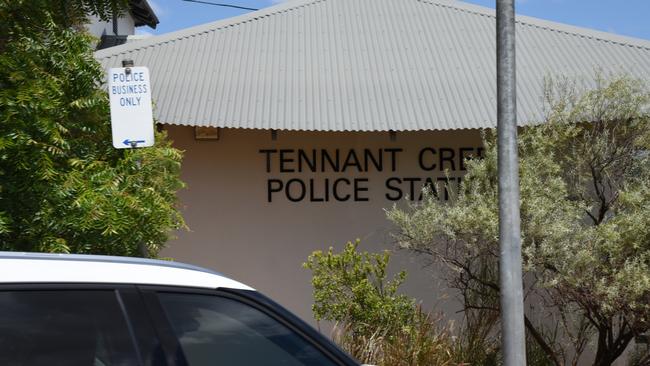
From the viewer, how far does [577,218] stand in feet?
30.5

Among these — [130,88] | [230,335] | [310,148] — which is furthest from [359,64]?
[230,335]

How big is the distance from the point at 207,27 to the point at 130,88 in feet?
22.6

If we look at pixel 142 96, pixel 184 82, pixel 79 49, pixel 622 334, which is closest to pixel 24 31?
pixel 79 49

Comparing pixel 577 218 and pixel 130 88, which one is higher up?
pixel 130 88

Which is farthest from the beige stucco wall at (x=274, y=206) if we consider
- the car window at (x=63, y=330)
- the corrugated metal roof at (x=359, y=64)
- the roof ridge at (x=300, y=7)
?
the car window at (x=63, y=330)

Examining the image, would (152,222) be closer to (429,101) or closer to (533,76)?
(429,101)

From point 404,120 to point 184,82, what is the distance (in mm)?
2604

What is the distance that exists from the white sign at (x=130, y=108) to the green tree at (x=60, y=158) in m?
0.58

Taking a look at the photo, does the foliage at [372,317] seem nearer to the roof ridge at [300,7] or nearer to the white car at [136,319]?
the roof ridge at [300,7]

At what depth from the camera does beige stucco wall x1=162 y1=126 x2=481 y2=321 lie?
11570mm

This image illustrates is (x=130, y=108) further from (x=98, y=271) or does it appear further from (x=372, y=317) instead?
(x=372, y=317)

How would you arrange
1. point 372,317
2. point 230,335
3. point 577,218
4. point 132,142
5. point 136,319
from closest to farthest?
point 136,319
point 230,335
point 132,142
point 577,218
point 372,317

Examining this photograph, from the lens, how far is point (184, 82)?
37.1 feet

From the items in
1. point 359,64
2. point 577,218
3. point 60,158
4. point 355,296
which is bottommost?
point 355,296
